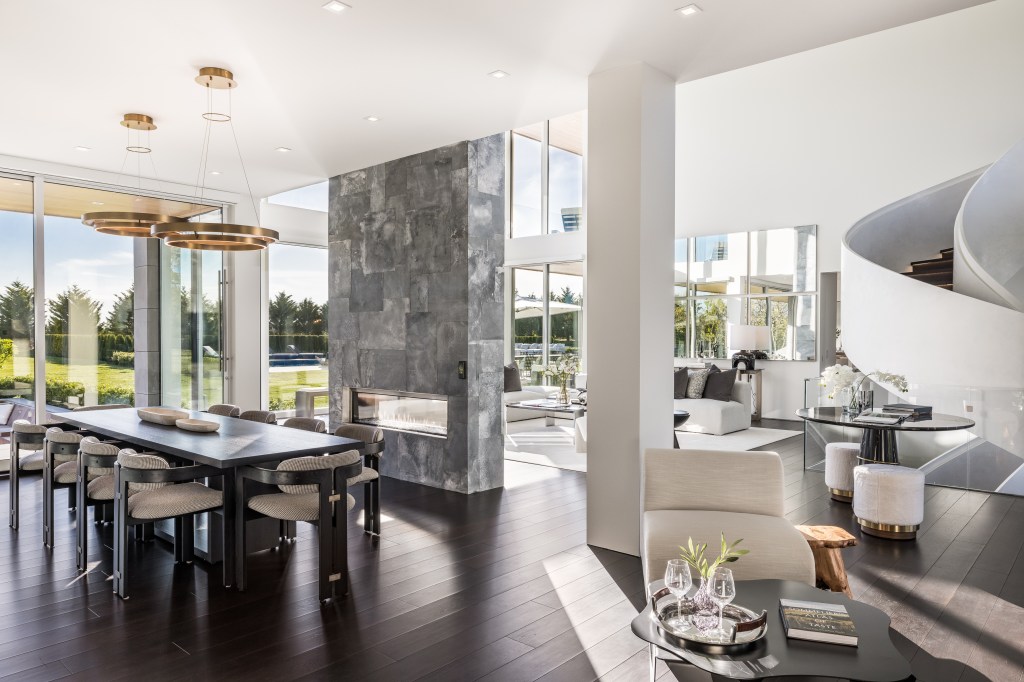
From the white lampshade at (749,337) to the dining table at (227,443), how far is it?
7.55 m

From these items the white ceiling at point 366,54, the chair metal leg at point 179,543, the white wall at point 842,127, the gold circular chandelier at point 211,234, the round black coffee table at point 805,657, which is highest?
the white wall at point 842,127

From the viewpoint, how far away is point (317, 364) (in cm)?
1029

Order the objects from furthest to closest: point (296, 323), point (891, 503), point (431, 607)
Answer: point (296, 323) < point (891, 503) < point (431, 607)

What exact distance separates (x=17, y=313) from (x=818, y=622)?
24.1 feet

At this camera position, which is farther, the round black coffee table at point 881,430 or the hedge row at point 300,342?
the hedge row at point 300,342

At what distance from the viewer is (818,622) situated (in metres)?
2.14

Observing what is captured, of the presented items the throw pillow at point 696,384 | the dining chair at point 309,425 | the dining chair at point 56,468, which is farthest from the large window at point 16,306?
the throw pillow at point 696,384

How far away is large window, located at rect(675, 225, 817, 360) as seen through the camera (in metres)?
10.4

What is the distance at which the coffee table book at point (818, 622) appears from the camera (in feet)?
6.76

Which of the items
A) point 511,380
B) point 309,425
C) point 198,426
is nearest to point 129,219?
point 198,426

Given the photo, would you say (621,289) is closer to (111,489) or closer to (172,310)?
(111,489)

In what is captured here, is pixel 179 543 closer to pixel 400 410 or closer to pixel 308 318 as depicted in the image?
pixel 400 410

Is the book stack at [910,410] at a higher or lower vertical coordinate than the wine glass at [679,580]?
higher

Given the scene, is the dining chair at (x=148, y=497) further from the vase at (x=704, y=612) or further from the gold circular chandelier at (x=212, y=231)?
the vase at (x=704, y=612)
